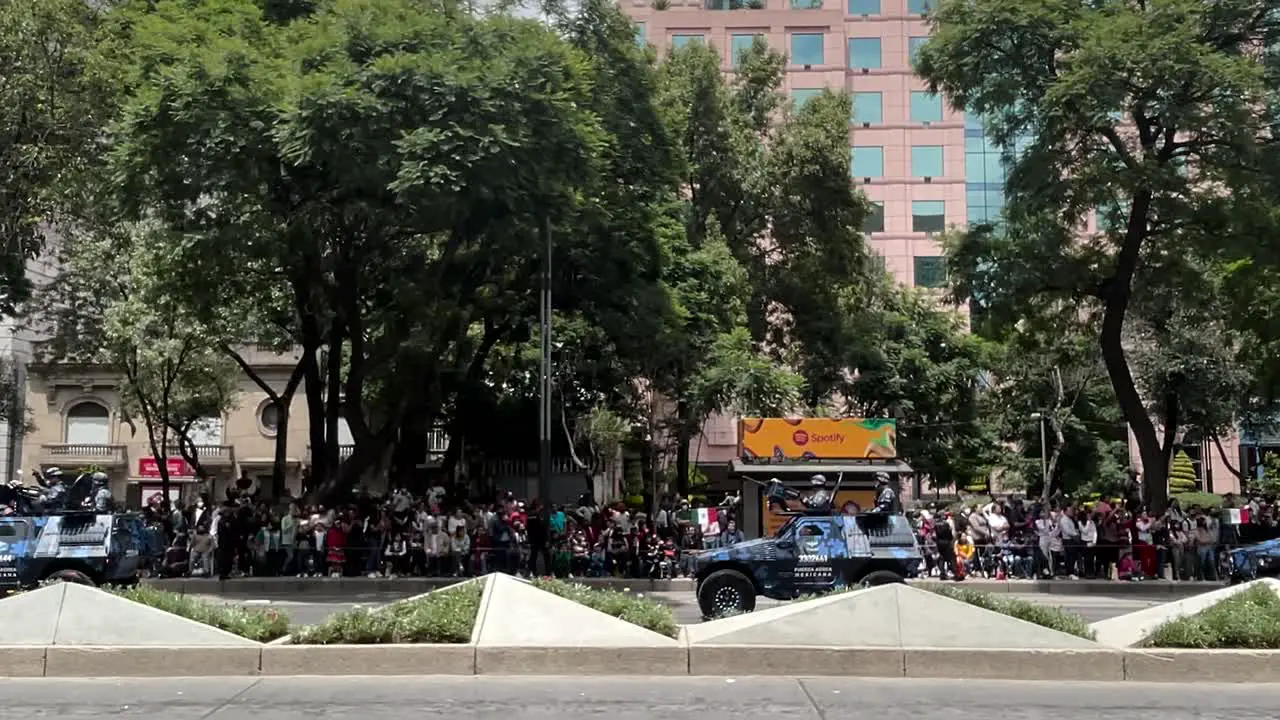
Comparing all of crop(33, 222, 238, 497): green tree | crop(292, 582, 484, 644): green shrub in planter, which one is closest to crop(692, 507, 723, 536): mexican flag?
crop(33, 222, 238, 497): green tree

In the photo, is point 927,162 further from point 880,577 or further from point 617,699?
point 617,699

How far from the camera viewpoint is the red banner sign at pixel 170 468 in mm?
46344

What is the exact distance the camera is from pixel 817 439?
80.7 feet

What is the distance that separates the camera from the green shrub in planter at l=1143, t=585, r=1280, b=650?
34.5ft

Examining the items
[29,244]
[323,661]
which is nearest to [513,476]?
[29,244]

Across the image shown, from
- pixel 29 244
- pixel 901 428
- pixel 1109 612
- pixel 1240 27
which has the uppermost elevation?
pixel 1240 27

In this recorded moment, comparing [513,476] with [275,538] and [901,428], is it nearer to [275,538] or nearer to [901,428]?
[901,428]

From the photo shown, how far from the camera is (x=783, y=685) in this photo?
10.1 meters

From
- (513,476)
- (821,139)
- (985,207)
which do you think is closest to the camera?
(821,139)

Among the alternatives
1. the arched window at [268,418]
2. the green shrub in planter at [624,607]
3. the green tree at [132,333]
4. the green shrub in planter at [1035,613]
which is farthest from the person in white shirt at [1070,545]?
the arched window at [268,418]

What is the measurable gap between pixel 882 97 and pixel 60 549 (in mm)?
46914

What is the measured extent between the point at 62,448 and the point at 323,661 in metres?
38.9

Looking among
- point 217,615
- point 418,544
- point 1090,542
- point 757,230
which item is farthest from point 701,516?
point 217,615

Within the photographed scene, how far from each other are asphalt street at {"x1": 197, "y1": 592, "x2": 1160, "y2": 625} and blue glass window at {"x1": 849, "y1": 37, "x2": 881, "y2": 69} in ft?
131
